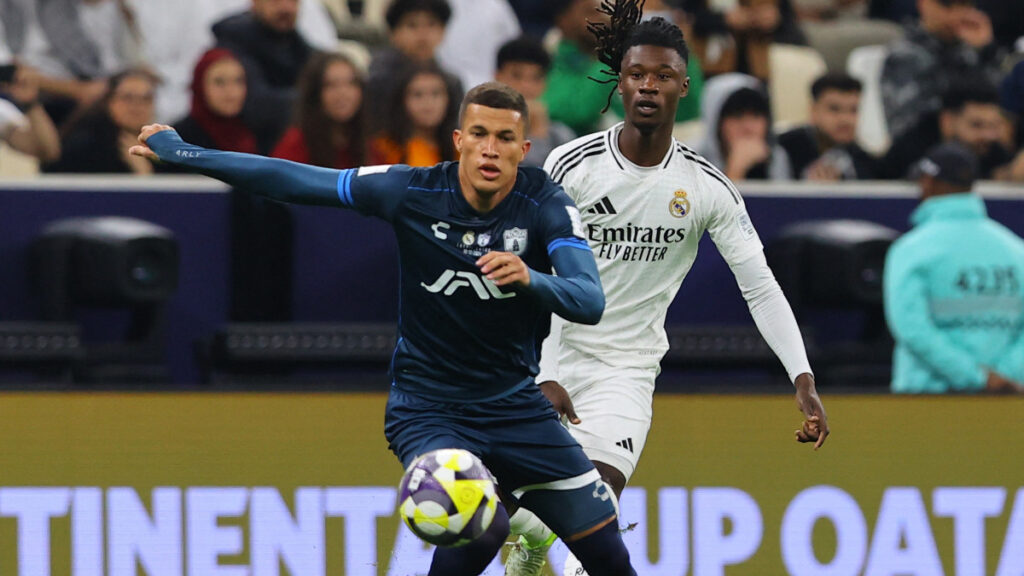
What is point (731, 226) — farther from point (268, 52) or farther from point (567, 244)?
point (268, 52)

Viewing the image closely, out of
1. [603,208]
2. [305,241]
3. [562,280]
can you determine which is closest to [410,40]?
[305,241]

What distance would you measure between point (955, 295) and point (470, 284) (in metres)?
3.87

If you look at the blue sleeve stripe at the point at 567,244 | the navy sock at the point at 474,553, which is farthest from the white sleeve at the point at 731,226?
the navy sock at the point at 474,553

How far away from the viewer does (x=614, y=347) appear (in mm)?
6387

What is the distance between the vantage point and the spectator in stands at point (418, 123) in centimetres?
908

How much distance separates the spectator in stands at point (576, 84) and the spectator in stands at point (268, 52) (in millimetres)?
1444

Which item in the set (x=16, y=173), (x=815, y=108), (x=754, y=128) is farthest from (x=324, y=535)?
(x=815, y=108)

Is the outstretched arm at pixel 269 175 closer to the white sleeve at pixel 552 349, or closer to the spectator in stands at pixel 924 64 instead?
the white sleeve at pixel 552 349

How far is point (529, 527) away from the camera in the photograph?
6520 mm

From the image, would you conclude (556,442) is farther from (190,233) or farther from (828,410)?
(190,233)

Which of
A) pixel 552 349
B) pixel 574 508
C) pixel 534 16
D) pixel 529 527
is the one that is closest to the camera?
pixel 574 508

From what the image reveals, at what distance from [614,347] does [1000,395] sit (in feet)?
8.11

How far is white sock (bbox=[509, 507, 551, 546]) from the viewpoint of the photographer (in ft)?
21.2

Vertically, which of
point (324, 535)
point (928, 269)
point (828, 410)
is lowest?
point (324, 535)
